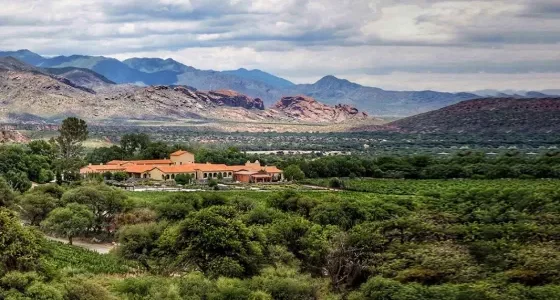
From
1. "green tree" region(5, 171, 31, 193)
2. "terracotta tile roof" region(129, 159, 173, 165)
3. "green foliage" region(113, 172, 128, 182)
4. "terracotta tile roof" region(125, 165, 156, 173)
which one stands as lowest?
"green foliage" region(113, 172, 128, 182)

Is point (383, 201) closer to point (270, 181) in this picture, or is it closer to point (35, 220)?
point (35, 220)

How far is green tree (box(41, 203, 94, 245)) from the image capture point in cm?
5816

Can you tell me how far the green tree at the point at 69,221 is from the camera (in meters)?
58.2

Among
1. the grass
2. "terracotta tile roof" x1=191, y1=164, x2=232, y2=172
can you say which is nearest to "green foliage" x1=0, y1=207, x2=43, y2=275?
the grass

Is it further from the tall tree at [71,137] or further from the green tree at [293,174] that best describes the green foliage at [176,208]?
the tall tree at [71,137]

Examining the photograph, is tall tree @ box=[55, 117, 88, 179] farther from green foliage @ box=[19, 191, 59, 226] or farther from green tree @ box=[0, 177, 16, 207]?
green foliage @ box=[19, 191, 59, 226]

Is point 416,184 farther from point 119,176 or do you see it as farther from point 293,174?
point 119,176

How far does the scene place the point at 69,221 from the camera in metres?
58.1

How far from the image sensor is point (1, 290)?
33.9m

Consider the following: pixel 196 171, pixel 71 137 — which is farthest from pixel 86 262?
pixel 71 137

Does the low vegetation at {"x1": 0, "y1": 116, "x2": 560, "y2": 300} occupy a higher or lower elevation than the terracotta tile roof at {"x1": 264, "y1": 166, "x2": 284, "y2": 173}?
higher

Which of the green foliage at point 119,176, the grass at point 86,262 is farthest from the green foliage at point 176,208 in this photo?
the green foliage at point 119,176

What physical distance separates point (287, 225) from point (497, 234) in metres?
12.7

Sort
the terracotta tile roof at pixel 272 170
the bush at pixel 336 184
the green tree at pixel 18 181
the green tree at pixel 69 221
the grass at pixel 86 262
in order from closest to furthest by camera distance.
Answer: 1. the grass at pixel 86 262
2. the green tree at pixel 69 221
3. the green tree at pixel 18 181
4. the bush at pixel 336 184
5. the terracotta tile roof at pixel 272 170
